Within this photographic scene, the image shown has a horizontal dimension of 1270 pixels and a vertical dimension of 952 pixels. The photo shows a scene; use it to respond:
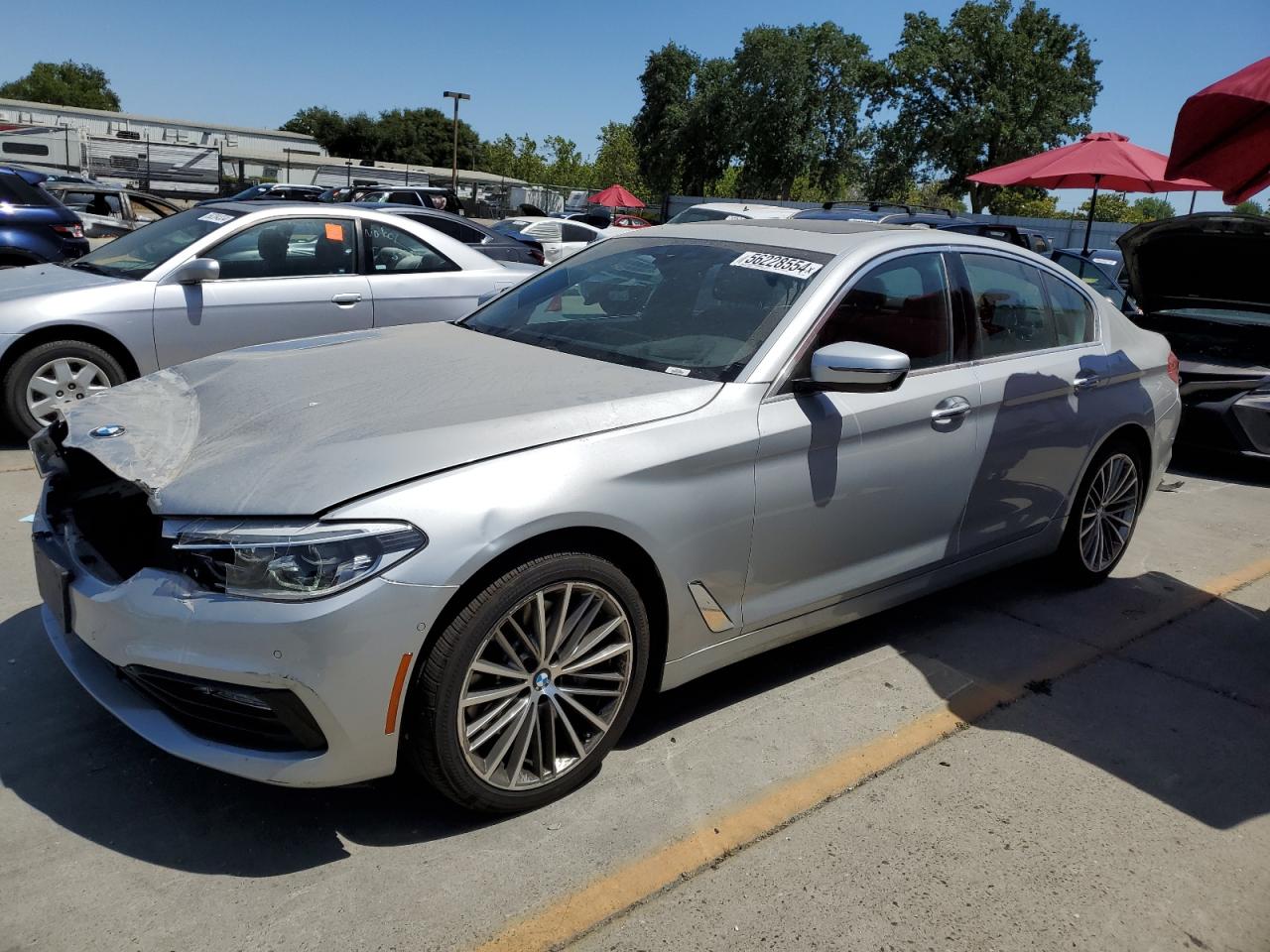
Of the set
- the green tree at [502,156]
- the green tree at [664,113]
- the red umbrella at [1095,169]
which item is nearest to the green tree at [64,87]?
the green tree at [502,156]

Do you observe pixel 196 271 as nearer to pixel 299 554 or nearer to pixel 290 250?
pixel 290 250

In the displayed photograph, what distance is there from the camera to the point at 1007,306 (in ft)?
13.9

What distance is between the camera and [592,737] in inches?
117

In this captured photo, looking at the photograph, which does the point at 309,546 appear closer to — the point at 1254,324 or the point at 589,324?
the point at 589,324

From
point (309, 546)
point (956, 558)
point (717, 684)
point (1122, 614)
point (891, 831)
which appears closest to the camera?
point (309, 546)

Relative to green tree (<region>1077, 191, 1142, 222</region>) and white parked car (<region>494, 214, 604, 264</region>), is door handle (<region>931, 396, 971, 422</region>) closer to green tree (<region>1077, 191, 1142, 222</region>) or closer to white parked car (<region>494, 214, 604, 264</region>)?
white parked car (<region>494, 214, 604, 264</region>)

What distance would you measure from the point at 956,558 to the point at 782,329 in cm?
131

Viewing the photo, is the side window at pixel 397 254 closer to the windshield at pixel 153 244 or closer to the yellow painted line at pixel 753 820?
the windshield at pixel 153 244

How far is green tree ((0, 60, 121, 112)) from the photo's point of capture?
308 ft

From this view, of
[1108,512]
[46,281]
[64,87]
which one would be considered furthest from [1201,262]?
[64,87]

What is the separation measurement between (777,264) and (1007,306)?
1.18 m

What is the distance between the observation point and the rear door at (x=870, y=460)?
3268 mm

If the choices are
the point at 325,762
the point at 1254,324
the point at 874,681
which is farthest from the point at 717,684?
the point at 1254,324

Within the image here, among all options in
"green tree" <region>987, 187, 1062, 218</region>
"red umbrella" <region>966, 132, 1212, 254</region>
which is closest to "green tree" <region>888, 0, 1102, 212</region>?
"green tree" <region>987, 187, 1062, 218</region>
